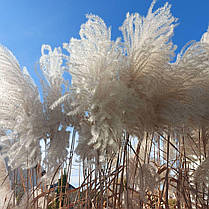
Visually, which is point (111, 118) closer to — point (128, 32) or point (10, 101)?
point (128, 32)

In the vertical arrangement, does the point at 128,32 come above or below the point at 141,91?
above

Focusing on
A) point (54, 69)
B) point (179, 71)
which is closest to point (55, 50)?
point (54, 69)

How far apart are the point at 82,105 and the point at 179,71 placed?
0.55 meters

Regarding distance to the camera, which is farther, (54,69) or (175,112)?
(54,69)

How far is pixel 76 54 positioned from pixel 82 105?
0.29 meters

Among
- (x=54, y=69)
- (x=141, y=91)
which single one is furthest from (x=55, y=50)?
(x=141, y=91)

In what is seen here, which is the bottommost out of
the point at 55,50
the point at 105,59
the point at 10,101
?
the point at 10,101

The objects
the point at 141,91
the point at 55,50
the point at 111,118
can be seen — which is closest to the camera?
the point at 111,118

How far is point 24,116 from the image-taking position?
1301 millimetres

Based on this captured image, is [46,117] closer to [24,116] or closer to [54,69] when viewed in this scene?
[24,116]

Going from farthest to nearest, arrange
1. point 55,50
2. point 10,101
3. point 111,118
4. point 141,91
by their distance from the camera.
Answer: point 55,50, point 10,101, point 141,91, point 111,118

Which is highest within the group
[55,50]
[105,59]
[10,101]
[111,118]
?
[55,50]

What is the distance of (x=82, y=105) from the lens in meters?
1.18

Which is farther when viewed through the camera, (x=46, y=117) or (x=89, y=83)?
(x=46, y=117)
